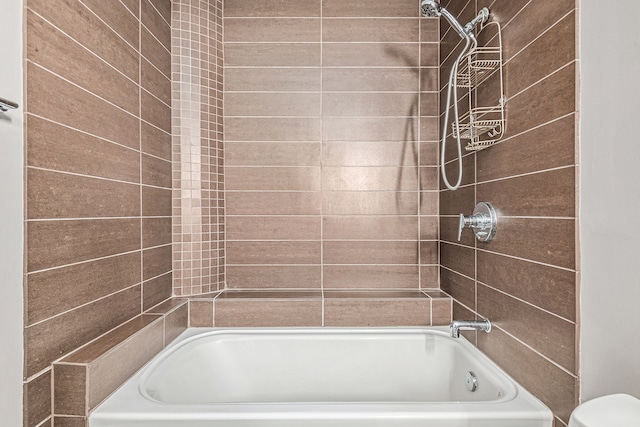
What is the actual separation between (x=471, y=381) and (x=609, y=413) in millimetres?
760

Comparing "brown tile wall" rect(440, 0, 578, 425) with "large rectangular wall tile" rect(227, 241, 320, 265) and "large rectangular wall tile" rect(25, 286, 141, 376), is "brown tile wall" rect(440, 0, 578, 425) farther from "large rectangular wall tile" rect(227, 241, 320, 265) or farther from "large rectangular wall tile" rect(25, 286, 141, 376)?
"large rectangular wall tile" rect(25, 286, 141, 376)

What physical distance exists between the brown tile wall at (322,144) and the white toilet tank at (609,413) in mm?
1322

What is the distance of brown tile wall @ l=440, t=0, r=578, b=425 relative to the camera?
3.18ft

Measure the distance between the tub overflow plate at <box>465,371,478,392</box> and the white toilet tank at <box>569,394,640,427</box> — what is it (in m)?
0.69

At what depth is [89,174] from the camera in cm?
122

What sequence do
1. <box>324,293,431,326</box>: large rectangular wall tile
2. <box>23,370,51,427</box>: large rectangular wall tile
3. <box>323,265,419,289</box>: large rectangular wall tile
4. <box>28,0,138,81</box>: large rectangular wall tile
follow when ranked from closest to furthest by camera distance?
<box>23,370,51,427</box>: large rectangular wall tile → <box>28,0,138,81</box>: large rectangular wall tile → <box>324,293,431,326</box>: large rectangular wall tile → <box>323,265,419,289</box>: large rectangular wall tile

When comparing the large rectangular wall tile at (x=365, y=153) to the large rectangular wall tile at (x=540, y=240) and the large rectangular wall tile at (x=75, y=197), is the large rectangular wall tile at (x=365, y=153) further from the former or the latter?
the large rectangular wall tile at (x=75, y=197)

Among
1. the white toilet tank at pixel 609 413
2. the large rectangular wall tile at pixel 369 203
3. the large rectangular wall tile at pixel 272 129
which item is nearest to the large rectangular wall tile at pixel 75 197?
the large rectangular wall tile at pixel 272 129

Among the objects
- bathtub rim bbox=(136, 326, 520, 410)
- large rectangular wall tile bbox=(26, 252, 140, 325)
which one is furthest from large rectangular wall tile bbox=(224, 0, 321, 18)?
bathtub rim bbox=(136, 326, 520, 410)

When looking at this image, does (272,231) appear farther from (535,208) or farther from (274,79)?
(535,208)

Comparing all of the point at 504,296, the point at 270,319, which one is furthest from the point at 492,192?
the point at 270,319

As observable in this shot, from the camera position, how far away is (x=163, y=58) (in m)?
1.81

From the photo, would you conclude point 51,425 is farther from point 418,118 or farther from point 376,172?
point 418,118

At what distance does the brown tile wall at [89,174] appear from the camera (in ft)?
3.25
